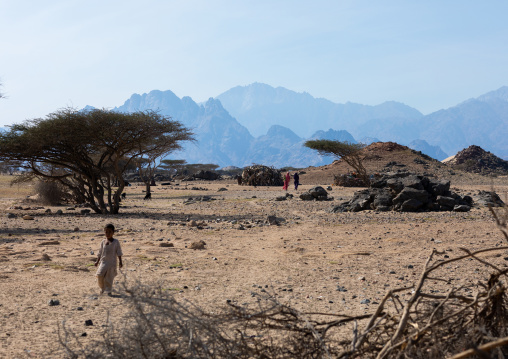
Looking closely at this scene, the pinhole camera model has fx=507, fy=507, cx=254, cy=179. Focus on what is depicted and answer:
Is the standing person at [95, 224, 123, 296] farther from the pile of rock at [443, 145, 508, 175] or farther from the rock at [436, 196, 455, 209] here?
the pile of rock at [443, 145, 508, 175]

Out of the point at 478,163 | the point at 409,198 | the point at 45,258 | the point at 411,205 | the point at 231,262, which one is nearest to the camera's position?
the point at 231,262

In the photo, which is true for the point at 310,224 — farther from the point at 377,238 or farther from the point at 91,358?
the point at 91,358

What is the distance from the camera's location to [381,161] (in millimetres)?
58375

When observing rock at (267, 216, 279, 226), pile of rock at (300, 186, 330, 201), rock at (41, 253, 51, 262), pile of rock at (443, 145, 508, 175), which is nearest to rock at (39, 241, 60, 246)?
rock at (41, 253, 51, 262)

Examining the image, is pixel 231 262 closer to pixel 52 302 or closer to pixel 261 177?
pixel 52 302

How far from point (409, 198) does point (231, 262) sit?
1083 cm

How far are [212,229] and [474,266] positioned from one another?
852 centimetres

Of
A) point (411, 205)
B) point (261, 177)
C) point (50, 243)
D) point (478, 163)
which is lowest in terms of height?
point (50, 243)

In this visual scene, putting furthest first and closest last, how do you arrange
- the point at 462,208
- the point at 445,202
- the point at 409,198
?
the point at 445,202 → the point at 409,198 → the point at 462,208

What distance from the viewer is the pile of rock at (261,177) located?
49562 mm

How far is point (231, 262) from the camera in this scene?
10.4m

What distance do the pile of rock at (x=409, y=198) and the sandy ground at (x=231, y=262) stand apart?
0.99 meters

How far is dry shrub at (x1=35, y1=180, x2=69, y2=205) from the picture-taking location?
29219 mm

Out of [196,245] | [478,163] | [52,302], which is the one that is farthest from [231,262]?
[478,163]
